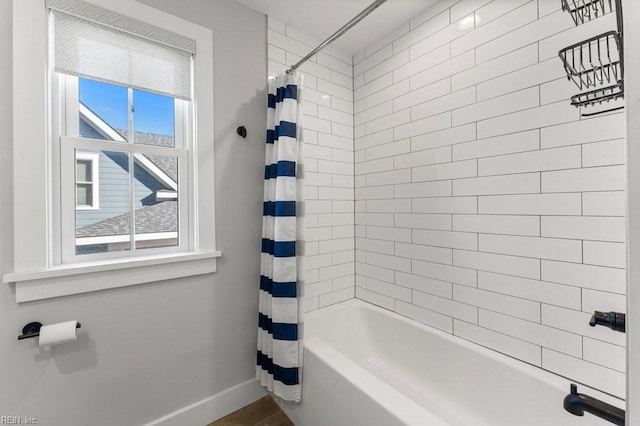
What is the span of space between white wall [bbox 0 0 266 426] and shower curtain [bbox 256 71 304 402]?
230 millimetres

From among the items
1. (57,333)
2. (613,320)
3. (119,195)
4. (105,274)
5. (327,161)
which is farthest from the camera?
(327,161)

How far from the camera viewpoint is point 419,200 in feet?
5.74

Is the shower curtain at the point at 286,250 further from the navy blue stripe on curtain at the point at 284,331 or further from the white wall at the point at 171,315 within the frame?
the white wall at the point at 171,315

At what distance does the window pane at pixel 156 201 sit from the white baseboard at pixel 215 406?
3.15 ft

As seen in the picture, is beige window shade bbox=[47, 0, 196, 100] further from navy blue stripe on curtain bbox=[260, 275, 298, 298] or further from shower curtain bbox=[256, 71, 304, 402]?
navy blue stripe on curtain bbox=[260, 275, 298, 298]

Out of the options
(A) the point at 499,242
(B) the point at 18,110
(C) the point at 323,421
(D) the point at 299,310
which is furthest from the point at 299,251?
(B) the point at 18,110

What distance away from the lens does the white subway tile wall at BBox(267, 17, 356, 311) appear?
75.7 inches

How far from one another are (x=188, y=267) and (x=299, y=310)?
68 cm

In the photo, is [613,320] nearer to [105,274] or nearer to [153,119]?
[105,274]

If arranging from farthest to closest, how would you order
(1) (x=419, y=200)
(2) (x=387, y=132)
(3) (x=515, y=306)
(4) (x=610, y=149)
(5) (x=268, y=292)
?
(2) (x=387, y=132) < (1) (x=419, y=200) < (5) (x=268, y=292) < (3) (x=515, y=306) < (4) (x=610, y=149)

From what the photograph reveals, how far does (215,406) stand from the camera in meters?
1.56

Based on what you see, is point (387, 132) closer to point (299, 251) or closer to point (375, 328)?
point (299, 251)

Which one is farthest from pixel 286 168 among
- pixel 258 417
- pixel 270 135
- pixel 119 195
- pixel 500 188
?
pixel 258 417

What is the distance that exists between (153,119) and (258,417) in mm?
1901
